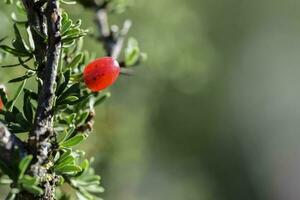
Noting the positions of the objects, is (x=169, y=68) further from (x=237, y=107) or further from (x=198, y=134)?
(x=237, y=107)

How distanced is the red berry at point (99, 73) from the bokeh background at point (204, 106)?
22.5 inches

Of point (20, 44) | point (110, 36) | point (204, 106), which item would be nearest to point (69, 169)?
point (20, 44)

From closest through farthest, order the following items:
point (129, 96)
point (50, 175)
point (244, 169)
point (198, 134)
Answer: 1. point (50, 175)
2. point (129, 96)
3. point (198, 134)
4. point (244, 169)

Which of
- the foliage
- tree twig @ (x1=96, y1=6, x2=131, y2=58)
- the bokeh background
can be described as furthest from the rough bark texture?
the bokeh background

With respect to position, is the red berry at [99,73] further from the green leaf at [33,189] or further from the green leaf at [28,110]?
the green leaf at [33,189]

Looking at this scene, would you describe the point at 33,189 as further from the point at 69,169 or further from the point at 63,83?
the point at 63,83

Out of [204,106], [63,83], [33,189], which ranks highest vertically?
[63,83]

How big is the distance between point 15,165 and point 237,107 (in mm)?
9131

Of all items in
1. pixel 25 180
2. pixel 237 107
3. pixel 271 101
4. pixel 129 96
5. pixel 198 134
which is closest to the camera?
pixel 25 180

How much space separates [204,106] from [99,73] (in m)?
6.12

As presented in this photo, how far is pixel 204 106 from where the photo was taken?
7309 millimetres

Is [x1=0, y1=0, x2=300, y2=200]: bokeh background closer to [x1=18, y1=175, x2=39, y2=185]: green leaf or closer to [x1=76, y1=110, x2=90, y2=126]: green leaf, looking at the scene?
[x1=76, y1=110, x2=90, y2=126]: green leaf

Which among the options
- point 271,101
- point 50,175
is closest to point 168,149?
point 50,175

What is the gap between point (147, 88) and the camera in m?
3.51
